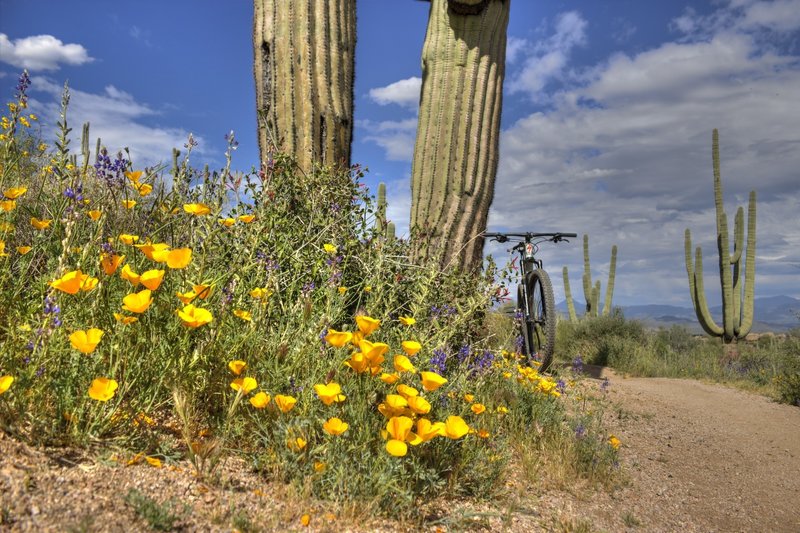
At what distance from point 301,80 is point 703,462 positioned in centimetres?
443

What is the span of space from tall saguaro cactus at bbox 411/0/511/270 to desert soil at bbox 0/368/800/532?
2328 millimetres

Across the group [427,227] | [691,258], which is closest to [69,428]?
[427,227]

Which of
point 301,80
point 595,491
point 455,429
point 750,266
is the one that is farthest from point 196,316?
point 750,266

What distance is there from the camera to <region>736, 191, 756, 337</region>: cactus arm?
13211 millimetres

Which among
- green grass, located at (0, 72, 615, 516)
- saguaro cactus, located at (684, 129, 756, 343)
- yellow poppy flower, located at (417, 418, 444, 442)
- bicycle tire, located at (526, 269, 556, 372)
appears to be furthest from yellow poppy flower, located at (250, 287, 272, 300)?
saguaro cactus, located at (684, 129, 756, 343)

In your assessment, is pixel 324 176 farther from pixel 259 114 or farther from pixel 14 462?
pixel 14 462

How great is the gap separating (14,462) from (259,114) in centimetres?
377

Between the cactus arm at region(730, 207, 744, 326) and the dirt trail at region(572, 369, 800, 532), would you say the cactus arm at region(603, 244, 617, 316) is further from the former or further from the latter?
the dirt trail at region(572, 369, 800, 532)

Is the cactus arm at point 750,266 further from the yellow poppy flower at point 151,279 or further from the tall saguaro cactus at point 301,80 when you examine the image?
the yellow poppy flower at point 151,279

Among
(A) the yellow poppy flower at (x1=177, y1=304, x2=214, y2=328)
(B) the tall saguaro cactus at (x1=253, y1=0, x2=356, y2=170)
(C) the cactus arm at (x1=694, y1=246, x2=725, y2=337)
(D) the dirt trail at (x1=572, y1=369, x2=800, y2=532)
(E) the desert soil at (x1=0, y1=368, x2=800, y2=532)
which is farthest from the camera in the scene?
(C) the cactus arm at (x1=694, y1=246, x2=725, y2=337)

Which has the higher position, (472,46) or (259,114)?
(472,46)

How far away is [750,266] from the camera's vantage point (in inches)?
526

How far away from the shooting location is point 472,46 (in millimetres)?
6059

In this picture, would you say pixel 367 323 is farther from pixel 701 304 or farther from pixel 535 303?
pixel 701 304
